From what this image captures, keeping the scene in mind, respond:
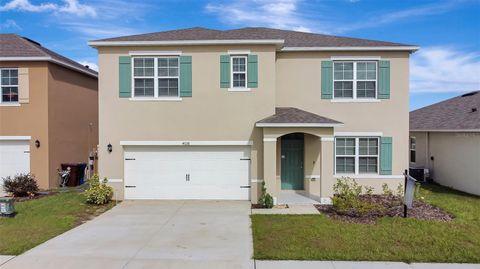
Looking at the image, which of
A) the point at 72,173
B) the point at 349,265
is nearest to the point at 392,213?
the point at 349,265

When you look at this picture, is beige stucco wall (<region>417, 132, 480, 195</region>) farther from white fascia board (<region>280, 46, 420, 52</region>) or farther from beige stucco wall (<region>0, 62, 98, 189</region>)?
beige stucco wall (<region>0, 62, 98, 189</region>)

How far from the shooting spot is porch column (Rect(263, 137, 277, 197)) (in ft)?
41.5

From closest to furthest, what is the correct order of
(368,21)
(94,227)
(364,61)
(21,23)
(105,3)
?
1. (94,227)
2. (105,3)
3. (364,61)
4. (368,21)
5. (21,23)

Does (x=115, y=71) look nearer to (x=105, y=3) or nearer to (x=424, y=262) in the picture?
(x=105, y=3)

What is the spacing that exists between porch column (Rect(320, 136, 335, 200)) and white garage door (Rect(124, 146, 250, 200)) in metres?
2.78

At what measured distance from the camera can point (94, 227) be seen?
9.66m

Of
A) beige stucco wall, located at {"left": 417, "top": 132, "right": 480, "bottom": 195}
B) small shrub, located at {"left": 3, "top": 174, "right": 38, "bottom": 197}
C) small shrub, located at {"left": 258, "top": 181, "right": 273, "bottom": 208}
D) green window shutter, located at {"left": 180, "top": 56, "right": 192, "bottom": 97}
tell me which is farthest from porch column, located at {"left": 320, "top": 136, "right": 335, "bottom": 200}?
small shrub, located at {"left": 3, "top": 174, "right": 38, "bottom": 197}

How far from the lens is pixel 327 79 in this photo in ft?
46.8

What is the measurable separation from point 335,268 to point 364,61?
9892mm

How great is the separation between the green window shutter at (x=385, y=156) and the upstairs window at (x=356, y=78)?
182 cm

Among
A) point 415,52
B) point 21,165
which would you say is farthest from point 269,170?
Answer: point 21,165

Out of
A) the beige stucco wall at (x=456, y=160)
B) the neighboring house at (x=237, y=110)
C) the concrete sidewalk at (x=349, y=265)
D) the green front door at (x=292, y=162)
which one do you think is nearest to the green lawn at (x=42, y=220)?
the neighboring house at (x=237, y=110)

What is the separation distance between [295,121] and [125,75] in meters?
6.57

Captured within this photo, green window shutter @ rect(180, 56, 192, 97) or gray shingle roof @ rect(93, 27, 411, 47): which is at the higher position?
gray shingle roof @ rect(93, 27, 411, 47)
